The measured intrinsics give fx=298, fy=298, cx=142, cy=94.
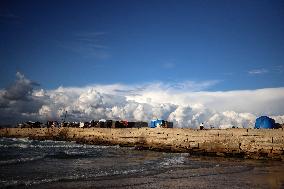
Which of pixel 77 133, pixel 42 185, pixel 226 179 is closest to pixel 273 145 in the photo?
pixel 226 179

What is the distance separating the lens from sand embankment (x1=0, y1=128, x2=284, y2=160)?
96.7 ft

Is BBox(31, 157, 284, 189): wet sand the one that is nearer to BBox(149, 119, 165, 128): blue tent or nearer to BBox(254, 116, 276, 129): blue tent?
BBox(254, 116, 276, 129): blue tent

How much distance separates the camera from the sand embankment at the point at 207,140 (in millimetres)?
29469

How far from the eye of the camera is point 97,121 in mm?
72562

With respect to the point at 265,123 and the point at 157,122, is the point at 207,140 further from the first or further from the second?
the point at 157,122

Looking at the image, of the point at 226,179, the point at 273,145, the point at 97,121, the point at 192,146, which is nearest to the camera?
the point at 226,179

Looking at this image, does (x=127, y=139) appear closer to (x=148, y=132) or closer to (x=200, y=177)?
(x=148, y=132)

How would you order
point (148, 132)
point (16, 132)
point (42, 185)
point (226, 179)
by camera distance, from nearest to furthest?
1. point (42, 185)
2. point (226, 179)
3. point (148, 132)
4. point (16, 132)

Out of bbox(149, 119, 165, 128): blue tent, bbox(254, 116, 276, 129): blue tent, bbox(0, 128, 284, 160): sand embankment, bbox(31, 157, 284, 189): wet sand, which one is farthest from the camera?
bbox(149, 119, 165, 128): blue tent

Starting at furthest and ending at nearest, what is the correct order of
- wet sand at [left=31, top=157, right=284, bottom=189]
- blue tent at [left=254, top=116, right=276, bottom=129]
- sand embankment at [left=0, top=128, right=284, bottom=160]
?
1. blue tent at [left=254, top=116, right=276, bottom=129]
2. sand embankment at [left=0, top=128, right=284, bottom=160]
3. wet sand at [left=31, top=157, right=284, bottom=189]

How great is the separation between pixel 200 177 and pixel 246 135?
17.9 meters

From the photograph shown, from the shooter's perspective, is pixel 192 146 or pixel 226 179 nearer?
pixel 226 179

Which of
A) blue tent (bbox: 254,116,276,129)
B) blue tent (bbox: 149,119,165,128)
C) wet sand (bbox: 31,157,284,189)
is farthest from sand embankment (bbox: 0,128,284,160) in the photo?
wet sand (bbox: 31,157,284,189)

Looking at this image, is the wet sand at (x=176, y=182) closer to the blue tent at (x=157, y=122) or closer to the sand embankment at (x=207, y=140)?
the sand embankment at (x=207, y=140)
